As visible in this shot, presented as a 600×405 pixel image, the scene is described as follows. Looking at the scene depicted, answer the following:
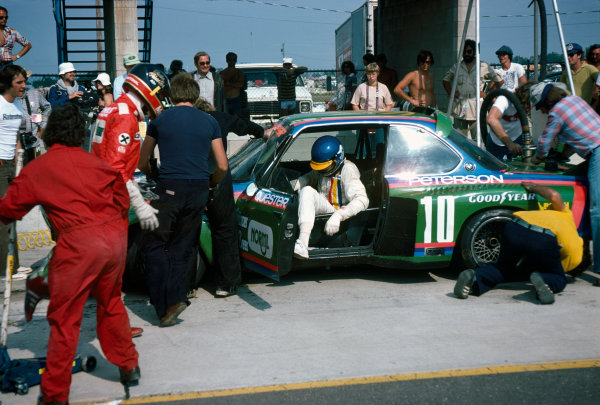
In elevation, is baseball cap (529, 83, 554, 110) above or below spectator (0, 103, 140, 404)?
above

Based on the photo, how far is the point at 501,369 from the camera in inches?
174

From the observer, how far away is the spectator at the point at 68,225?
12.5ft

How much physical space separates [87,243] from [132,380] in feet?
3.21

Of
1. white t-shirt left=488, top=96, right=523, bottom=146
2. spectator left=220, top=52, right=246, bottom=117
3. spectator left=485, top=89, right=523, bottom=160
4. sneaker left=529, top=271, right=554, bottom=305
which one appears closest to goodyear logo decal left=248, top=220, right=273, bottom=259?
sneaker left=529, top=271, right=554, bottom=305

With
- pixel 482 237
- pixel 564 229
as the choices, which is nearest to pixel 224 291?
pixel 482 237

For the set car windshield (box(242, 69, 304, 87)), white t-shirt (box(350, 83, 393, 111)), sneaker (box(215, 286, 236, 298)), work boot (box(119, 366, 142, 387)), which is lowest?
work boot (box(119, 366, 142, 387))

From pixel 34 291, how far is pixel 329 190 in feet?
10.4

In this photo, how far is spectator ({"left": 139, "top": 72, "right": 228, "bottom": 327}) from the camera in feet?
17.6

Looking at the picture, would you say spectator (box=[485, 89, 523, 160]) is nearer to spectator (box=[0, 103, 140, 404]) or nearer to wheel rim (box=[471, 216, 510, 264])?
wheel rim (box=[471, 216, 510, 264])

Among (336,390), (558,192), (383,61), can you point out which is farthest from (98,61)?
(336,390)

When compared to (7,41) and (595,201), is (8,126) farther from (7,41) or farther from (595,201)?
(595,201)

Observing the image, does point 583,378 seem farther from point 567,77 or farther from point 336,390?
point 567,77

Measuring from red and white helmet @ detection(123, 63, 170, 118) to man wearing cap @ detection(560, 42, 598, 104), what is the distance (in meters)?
5.88

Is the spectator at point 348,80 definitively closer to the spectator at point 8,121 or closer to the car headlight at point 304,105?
the car headlight at point 304,105
